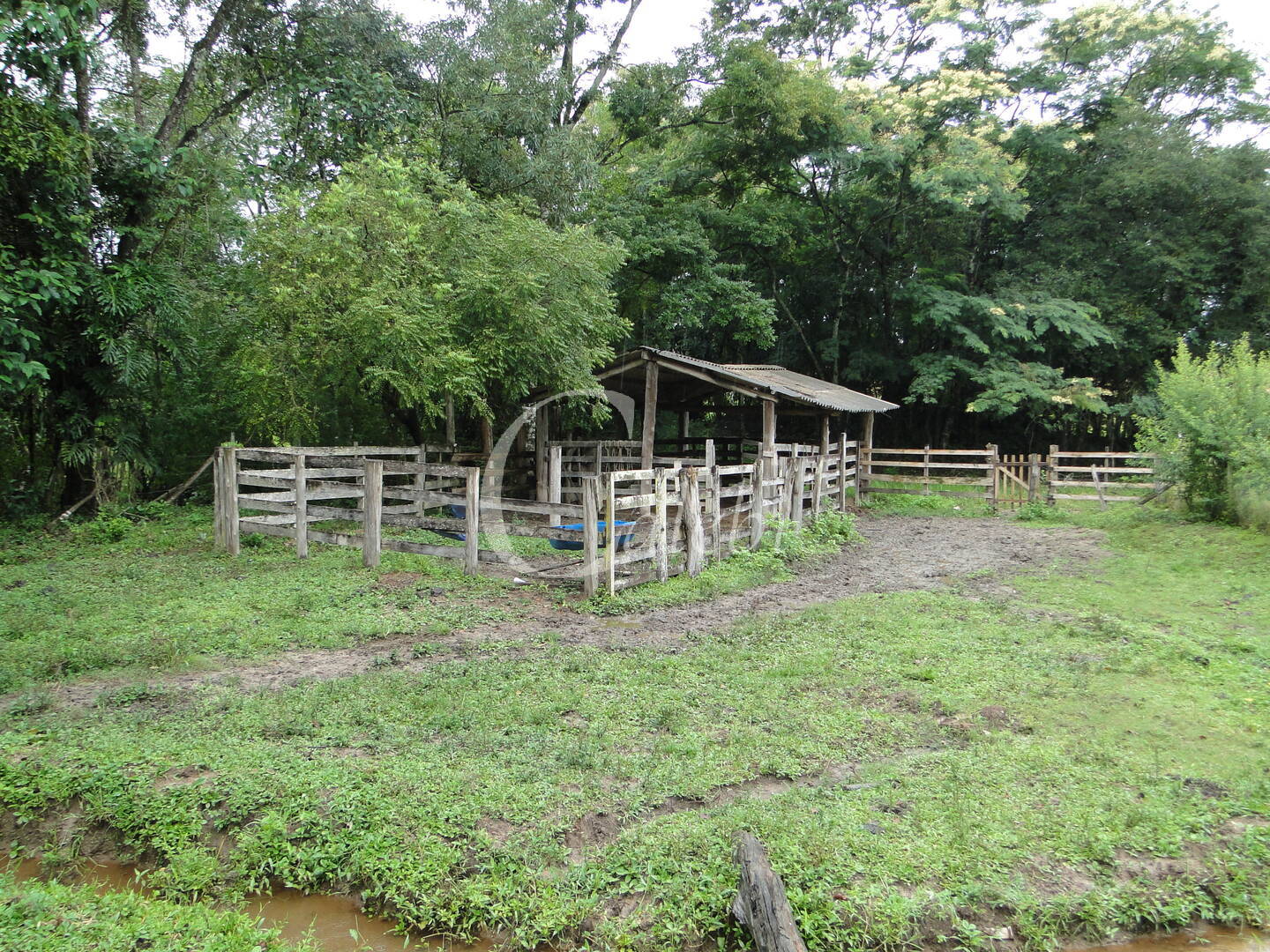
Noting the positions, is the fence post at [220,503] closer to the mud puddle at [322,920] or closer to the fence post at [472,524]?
the fence post at [472,524]

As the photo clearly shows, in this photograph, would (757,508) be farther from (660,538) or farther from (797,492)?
(660,538)

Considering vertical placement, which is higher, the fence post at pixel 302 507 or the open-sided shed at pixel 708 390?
the open-sided shed at pixel 708 390

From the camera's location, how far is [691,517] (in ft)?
30.5

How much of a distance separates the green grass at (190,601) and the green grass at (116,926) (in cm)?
295

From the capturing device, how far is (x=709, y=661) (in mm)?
6320

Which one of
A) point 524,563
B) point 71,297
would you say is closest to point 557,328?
point 524,563

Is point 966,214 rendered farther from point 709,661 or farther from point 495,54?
point 709,661

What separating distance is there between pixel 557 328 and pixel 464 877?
10905 mm

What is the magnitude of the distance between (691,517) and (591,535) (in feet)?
5.17

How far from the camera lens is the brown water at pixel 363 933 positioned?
3.30 meters

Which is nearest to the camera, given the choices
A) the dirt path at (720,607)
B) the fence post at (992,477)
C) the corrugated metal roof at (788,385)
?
the dirt path at (720,607)

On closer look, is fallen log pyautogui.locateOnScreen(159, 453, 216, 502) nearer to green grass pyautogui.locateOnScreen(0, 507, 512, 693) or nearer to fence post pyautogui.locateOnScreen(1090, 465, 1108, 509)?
green grass pyautogui.locateOnScreen(0, 507, 512, 693)

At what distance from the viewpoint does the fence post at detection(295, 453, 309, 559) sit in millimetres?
10188

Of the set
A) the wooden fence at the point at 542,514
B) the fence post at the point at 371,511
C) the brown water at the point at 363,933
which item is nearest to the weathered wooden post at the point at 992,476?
the wooden fence at the point at 542,514
